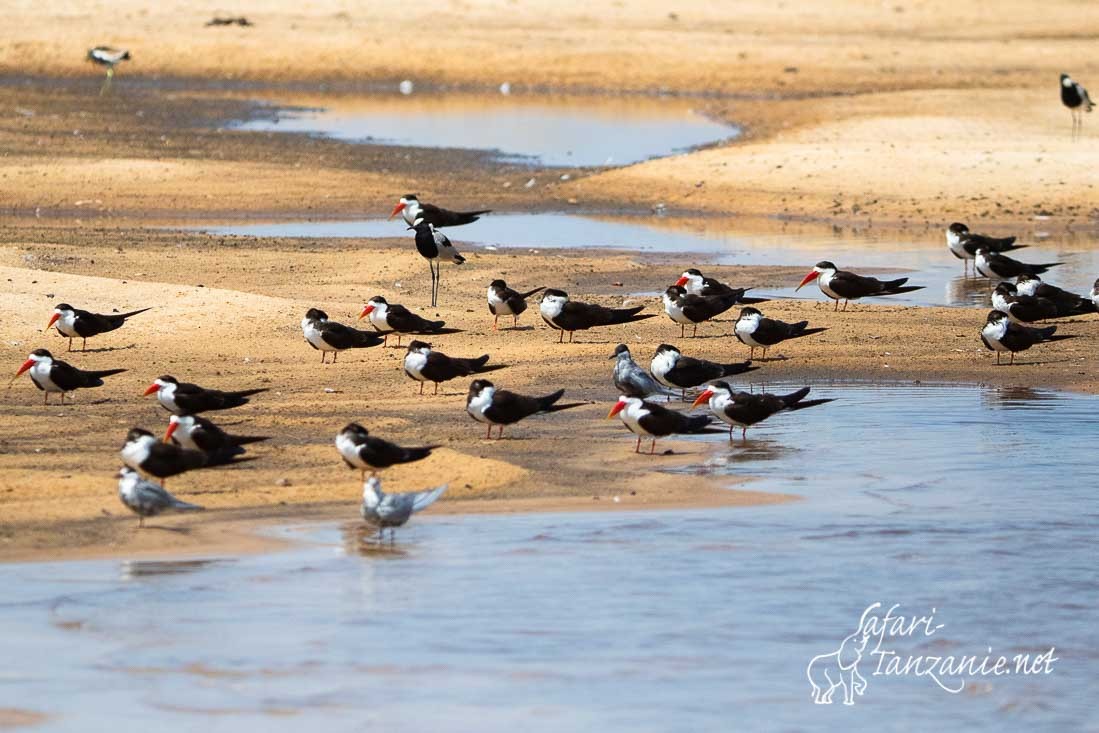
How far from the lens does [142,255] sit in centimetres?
2152

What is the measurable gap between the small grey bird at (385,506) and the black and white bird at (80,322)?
545 cm

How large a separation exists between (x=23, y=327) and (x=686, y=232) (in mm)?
11731

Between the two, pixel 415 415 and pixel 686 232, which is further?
pixel 686 232

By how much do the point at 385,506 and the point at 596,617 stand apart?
1.61 meters

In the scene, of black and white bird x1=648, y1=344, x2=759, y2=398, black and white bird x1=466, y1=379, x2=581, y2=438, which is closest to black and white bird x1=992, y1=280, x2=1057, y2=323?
black and white bird x1=648, y1=344, x2=759, y2=398

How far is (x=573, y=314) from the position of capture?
51.8 feet

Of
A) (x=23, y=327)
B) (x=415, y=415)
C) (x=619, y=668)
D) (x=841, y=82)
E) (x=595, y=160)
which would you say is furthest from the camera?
(x=841, y=82)

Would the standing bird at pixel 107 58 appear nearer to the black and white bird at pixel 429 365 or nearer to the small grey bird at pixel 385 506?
the black and white bird at pixel 429 365

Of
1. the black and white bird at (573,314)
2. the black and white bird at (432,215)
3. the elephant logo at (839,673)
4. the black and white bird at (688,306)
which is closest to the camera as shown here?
the elephant logo at (839,673)

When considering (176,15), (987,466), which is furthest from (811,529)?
(176,15)

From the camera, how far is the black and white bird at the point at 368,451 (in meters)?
11.1

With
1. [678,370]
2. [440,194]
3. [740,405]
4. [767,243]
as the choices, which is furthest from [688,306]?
[440,194]

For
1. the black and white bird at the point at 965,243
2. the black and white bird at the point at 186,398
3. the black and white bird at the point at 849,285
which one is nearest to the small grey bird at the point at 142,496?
the black and white bird at the point at 186,398

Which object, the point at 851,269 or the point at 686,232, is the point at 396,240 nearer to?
the point at 686,232
